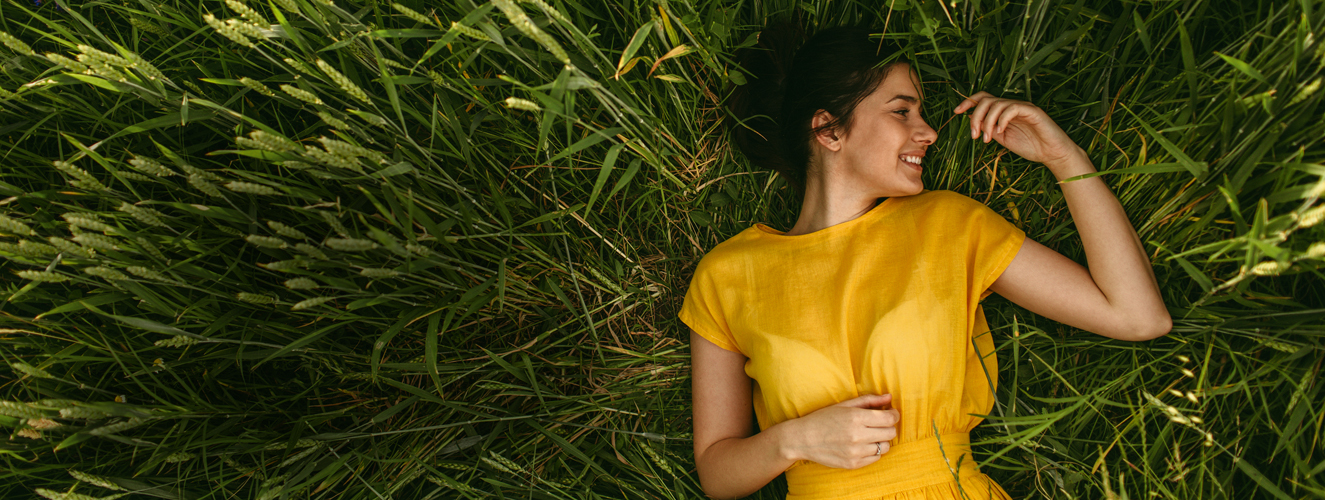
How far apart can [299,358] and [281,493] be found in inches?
18.2

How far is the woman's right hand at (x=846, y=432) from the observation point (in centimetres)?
144

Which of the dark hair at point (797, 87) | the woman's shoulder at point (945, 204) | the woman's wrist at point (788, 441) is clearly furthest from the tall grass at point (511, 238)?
the woman's wrist at point (788, 441)

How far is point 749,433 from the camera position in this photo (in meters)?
1.76

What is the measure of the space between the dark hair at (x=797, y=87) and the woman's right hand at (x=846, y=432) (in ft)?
2.53

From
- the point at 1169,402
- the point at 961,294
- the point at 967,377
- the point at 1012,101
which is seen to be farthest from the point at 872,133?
the point at 1169,402

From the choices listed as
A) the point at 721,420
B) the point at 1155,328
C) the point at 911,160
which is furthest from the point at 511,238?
the point at 1155,328

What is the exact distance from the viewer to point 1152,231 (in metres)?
1.56

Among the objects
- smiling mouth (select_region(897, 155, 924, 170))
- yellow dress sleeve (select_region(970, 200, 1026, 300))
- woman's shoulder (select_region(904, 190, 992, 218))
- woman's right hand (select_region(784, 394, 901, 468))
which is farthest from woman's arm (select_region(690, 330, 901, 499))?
smiling mouth (select_region(897, 155, 924, 170))

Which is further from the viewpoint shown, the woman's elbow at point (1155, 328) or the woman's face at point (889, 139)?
the woman's face at point (889, 139)

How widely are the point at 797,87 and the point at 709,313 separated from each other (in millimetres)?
780

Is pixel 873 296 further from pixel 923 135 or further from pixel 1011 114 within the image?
pixel 1011 114

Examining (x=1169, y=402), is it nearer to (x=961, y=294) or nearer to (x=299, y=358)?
(x=961, y=294)

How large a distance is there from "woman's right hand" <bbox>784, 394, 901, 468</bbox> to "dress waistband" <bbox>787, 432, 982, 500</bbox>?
75 mm

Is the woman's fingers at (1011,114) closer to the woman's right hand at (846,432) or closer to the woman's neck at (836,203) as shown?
the woman's neck at (836,203)
